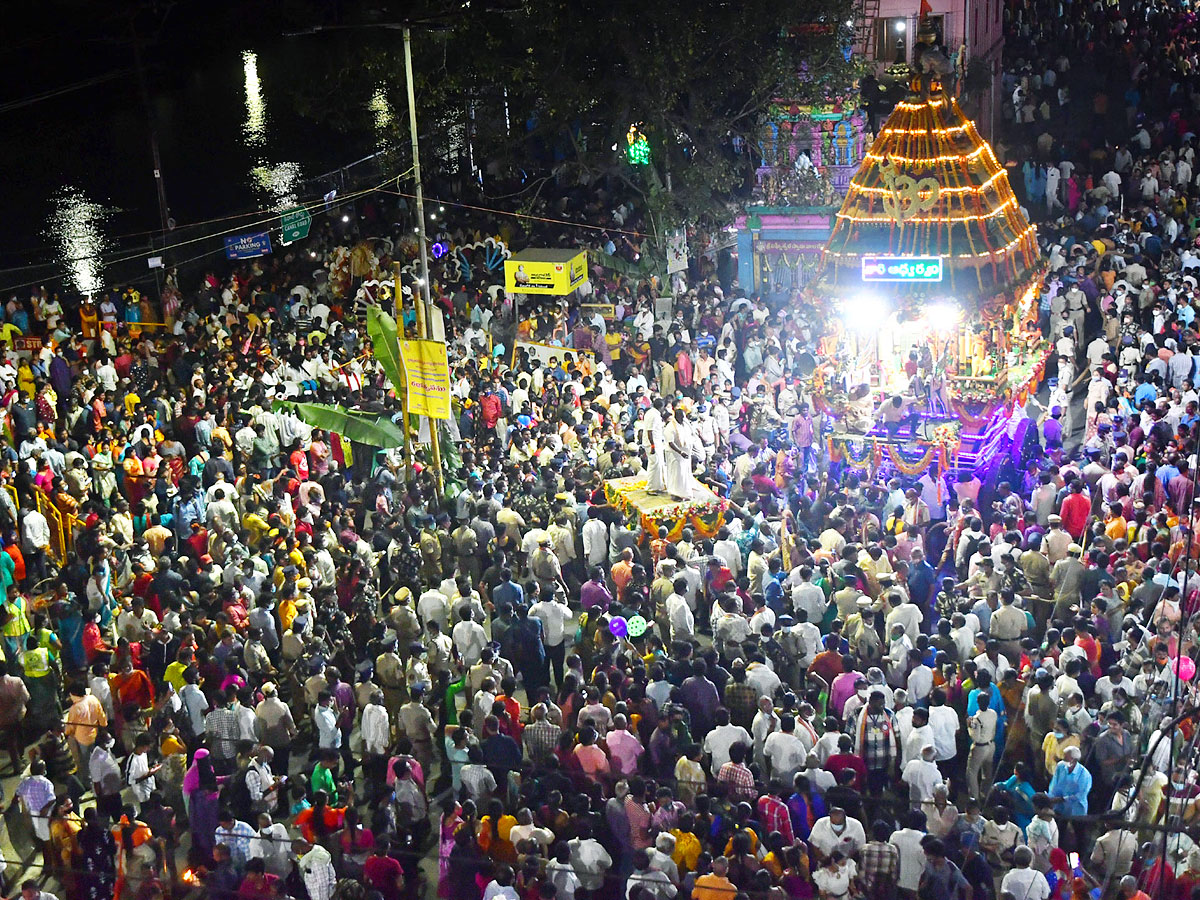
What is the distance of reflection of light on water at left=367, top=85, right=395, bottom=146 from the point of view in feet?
143

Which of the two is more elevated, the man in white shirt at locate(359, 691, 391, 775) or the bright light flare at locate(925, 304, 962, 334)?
the bright light flare at locate(925, 304, 962, 334)

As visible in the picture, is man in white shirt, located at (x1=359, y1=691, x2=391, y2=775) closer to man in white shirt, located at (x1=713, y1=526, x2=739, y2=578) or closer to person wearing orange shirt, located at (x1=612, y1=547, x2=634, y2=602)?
person wearing orange shirt, located at (x1=612, y1=547, x2=634, y2=602)

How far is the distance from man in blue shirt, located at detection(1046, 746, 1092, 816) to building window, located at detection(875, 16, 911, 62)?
22.1m

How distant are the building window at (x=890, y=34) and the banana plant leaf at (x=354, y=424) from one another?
16982 mm

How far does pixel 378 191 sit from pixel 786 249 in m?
9.33

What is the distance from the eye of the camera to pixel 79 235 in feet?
119

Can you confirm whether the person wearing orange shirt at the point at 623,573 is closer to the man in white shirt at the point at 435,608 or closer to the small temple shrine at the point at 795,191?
the man in white shirt at the point at 435,608

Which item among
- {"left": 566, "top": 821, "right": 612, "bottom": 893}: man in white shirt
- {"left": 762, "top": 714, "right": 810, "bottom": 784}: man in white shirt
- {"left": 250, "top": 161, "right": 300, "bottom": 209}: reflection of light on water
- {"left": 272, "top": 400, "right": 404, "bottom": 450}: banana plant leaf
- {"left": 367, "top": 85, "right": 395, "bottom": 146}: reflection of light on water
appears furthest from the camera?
{"left": 367, "top": 85, "right": 395, "bottom": 146}: reflection of light on water

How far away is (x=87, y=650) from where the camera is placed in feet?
39.3

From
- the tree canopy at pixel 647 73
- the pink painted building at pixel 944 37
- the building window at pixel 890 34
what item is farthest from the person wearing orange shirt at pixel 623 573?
the building window at pixel 890 34

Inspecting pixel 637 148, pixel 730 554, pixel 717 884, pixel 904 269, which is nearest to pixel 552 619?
pixel 730 554

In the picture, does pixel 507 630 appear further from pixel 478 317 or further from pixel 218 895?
pixel 478 317

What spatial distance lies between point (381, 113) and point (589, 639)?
39.6 metres

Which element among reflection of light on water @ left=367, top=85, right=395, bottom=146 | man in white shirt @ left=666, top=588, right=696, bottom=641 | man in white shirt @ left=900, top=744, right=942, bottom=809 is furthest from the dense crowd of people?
reflection of light on water @ left=367, top=85, right=395, bottom=146
